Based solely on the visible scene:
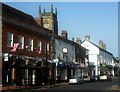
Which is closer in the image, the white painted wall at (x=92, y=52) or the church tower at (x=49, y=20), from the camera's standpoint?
the church tower at (x=49, y=20)

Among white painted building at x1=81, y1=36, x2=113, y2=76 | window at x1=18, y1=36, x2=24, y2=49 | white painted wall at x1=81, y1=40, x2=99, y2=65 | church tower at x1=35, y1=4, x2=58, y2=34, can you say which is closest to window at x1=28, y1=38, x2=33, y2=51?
window at x1=18, y1=36, x2=24, y2=49

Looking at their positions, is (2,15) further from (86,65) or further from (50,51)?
(86,65)

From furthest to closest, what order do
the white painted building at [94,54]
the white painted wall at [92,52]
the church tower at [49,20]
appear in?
1. the white painted wall at [92,52]
2. the white painted building at [94,54]
3. the church tower at [49,20]

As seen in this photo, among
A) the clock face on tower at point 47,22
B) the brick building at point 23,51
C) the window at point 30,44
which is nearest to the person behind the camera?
the brick building at point 23,51

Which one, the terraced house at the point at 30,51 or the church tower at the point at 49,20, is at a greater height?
the church tower at the point at 49,20

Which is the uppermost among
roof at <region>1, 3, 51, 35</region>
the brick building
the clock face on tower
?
the clock face on tower

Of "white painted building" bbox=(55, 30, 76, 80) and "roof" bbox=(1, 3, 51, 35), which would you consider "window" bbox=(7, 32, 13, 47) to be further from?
"white painted building" bbox=(55, 30, 76, 80)

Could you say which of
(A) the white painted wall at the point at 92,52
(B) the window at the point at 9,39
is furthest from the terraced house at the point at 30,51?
(A) the white painted wall at the point at 92,52

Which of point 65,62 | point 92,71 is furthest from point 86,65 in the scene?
point 65,62

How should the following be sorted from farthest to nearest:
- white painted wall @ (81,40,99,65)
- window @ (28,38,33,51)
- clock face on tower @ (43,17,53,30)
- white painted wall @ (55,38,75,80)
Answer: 1. white painted wall @ (81,40,99,65)
2. clock face on tower @ (43,17,53,30)
3. white painted wall @ (55,38,75,80)
4. window @ (28,38,33,51)

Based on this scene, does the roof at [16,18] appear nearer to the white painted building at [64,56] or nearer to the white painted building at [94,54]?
the white painted building at [64,56]

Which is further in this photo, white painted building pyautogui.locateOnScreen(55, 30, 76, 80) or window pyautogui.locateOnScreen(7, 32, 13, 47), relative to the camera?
white painted building pyautogui.locateOnScreen(55, 30, 76, 80)

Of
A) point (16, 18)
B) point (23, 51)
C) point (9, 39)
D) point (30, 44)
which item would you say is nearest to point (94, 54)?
point (30, 44)

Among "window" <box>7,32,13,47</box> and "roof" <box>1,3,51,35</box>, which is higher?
"roof" <box>1,3,51,35</box>
